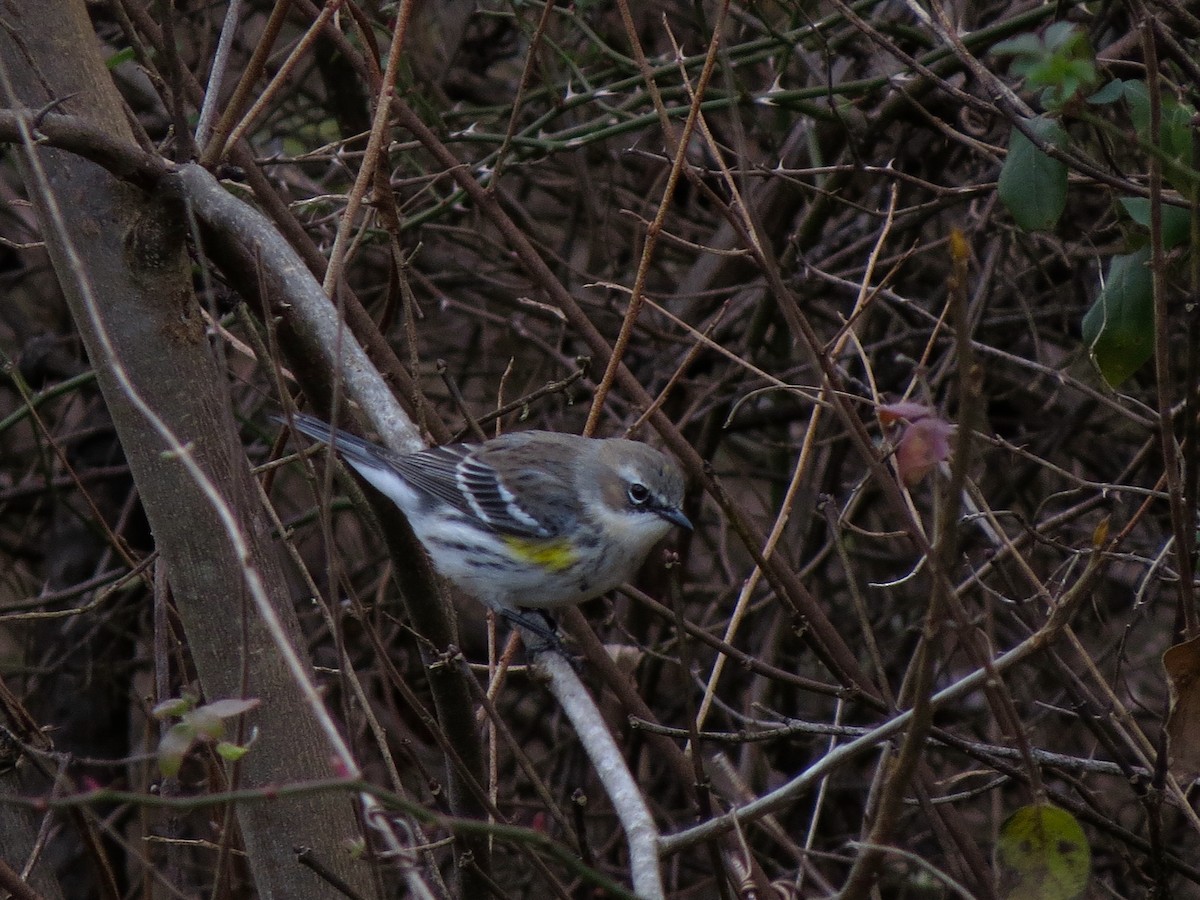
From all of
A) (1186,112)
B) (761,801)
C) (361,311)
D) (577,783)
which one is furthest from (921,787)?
(577,783)

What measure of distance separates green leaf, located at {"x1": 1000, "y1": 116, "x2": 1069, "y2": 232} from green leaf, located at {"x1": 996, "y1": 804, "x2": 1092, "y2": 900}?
1.74m

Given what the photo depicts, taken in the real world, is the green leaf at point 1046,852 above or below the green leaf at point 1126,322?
below

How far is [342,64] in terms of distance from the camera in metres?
6.37

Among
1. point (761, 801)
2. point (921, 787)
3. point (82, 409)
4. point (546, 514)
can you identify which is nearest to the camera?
point (761, 801)

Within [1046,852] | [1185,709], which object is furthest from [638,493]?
[1046,852]

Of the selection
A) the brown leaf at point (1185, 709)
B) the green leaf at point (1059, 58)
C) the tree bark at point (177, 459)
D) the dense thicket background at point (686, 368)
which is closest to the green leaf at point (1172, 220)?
the green leaf at point (1059, 58)

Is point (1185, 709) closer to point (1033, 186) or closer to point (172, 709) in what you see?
point (1033, 186)

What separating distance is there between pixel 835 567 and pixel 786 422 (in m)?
0.92

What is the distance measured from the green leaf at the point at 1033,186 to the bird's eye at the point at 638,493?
62.5 inches

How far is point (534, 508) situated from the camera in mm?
4852

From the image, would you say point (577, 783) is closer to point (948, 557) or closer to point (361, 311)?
point (361, 311)

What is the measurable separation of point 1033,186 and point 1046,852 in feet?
6.25

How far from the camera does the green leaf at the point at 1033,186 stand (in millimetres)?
3551

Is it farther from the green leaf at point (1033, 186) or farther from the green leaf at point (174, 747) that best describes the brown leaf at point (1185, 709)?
the green leaf at point (174, 747)
